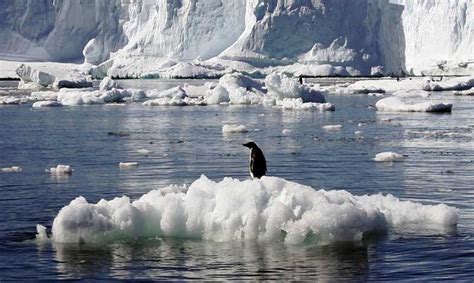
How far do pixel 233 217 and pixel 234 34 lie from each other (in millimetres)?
91043

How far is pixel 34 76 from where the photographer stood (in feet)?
230

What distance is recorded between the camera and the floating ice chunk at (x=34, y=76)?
228 ft

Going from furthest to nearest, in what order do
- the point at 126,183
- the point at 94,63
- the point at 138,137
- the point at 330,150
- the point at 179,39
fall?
the point at 94,63
the point at 179,39
the point at 138,137
the point at 330,150
the point at 126,183

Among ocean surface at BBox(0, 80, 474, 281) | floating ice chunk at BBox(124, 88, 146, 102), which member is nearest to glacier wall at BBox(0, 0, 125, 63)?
floating ice chunk at BBox(124, 88, 146, 102)

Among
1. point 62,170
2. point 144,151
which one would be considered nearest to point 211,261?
point 62,170

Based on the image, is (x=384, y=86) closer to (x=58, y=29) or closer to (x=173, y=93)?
(x=173, y=93)

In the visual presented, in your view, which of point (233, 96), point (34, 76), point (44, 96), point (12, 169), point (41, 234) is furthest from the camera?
point (34, 76)

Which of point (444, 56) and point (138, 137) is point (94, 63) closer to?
point (444, 56)

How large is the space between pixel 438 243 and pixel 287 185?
1.94 metres

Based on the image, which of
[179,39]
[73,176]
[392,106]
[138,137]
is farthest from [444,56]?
[73,176]

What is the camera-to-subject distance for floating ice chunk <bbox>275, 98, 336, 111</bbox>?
41281mm

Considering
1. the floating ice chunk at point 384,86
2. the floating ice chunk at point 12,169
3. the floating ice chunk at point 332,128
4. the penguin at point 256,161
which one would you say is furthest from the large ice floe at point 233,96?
the penguin at point 256,161

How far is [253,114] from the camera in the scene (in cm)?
3916

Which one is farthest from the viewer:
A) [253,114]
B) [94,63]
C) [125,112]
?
[94,63]
